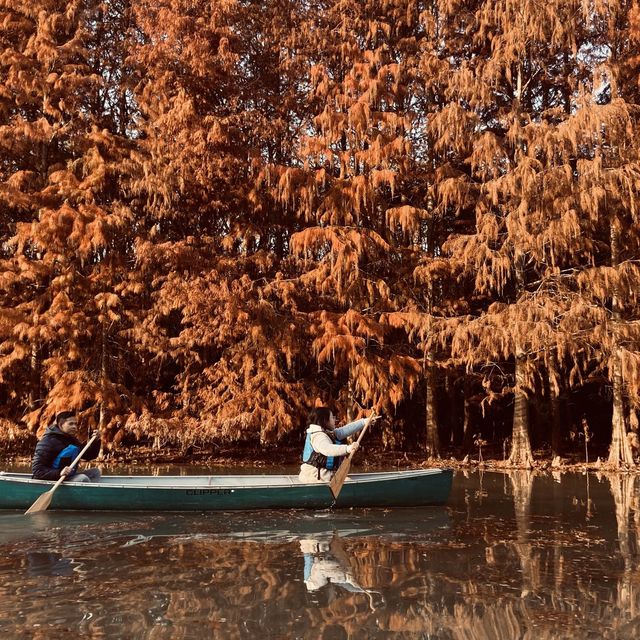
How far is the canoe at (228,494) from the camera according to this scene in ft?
34.1

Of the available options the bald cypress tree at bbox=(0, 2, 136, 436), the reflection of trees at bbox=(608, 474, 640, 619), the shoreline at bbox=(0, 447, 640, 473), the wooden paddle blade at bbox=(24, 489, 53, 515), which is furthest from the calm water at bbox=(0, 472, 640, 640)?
the bald cypress tree at bbox=(0, 2, 136, 436)

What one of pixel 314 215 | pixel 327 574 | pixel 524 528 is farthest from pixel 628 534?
pixel 314 215

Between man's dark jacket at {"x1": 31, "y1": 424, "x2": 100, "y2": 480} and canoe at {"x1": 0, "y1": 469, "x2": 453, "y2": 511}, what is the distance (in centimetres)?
23

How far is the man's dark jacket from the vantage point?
10.7 m

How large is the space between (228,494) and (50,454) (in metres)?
2.69

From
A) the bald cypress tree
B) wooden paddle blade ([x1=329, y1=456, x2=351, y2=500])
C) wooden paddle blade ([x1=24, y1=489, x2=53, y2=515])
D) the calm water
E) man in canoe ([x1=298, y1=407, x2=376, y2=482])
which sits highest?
the bald cypress tree

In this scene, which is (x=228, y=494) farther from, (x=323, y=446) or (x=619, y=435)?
(x=619, y=435)

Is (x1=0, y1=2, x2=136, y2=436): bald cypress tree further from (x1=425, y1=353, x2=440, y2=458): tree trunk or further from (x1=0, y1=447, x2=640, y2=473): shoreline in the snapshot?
(x1=425, y1=353, x2=440, y2=458): tree trunk

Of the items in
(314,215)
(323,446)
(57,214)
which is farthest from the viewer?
(314,215)

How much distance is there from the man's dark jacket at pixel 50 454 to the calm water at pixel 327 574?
63 centimetres

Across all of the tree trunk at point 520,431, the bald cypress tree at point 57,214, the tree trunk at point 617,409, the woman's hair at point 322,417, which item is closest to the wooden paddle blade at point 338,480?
the woman's hair at point 322,417

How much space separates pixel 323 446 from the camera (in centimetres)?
1063

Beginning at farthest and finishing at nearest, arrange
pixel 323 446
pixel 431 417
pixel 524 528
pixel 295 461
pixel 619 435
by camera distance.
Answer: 1. pixel 431 417
2. pixel 295 461
3. pixel 619 435
4. pixel 323 446
5. pixel 524 528

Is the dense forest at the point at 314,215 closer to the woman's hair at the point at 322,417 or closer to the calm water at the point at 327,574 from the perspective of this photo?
the woman's hair at the point at 322,417
